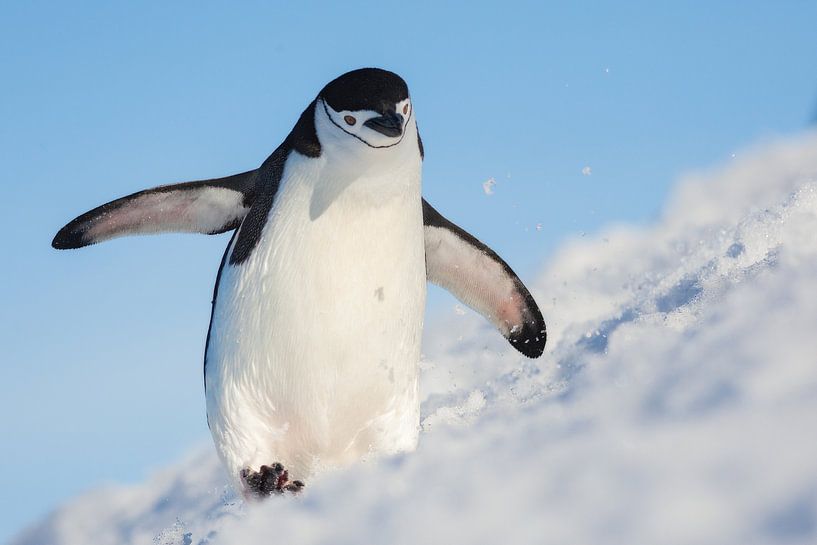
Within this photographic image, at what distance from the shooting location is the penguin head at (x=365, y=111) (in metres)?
3.95

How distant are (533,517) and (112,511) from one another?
7.44 meters

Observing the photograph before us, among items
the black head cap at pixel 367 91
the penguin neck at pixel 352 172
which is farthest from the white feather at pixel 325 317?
the black head cap at pixel 367 91

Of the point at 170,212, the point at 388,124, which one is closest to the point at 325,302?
the point at 388,124

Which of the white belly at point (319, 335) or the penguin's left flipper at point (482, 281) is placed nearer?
the white belly at point (319, 335)

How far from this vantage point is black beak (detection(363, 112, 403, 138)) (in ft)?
12.7

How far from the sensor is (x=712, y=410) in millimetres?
1666

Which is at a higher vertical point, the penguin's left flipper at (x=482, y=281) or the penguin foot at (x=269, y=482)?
the penguin's left flipper at (x=482, y=281)

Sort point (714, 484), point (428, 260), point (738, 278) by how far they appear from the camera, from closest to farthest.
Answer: point (714, 484), point (738, 278), point (428, 260)

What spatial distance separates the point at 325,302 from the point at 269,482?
2.89 feet

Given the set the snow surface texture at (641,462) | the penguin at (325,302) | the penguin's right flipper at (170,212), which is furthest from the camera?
the penguin's right flipper at (170,212)

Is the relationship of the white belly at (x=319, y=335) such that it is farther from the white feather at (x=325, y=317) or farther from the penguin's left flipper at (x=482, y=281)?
the penguin's left flipper at (x=482, y=281)

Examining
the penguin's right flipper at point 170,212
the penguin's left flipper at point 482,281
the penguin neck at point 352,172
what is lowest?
the penguin neck at point 352,172

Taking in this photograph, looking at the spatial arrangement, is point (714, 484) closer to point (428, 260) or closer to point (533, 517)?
point (533, 517)

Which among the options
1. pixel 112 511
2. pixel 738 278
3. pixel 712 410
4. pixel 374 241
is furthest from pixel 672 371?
pixel 112 511
